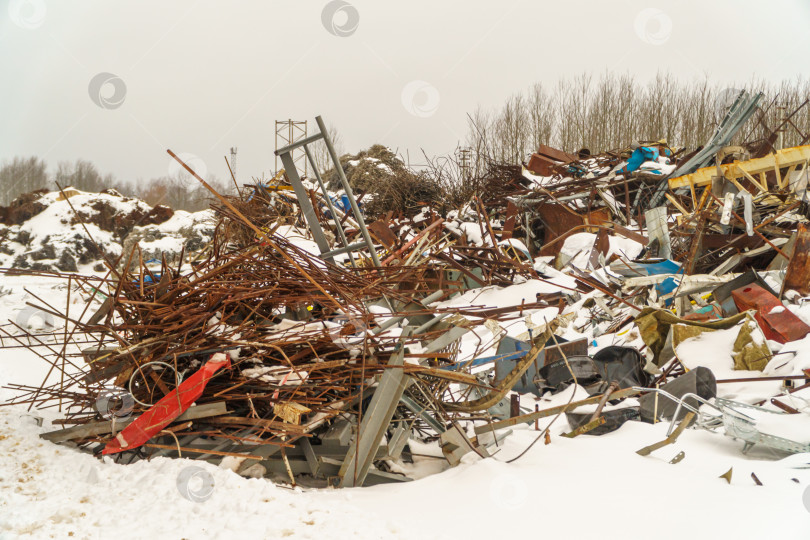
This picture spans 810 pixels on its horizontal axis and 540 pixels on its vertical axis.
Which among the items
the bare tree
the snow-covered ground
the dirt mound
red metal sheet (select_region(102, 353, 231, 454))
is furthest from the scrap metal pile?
the bare tree

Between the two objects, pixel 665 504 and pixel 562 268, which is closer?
pixel 665 504

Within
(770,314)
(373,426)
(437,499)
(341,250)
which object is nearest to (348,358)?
(373,426)

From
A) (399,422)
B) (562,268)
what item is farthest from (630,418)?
(562,268)

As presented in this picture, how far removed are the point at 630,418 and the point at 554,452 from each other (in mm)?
761

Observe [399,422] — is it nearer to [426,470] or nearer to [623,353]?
[426,470]

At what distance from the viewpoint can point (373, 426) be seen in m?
2.16

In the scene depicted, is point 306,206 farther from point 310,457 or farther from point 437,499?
point 437,499

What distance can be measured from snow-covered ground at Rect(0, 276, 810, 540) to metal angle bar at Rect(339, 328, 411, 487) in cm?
10

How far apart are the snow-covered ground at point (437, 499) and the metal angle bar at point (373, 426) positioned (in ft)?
0.32

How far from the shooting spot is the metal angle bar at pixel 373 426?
2123mm

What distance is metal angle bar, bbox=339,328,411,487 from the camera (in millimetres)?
2123

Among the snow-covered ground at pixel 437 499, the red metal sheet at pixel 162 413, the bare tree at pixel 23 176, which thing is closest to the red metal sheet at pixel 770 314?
the snow-covered ground at pixel 437 499

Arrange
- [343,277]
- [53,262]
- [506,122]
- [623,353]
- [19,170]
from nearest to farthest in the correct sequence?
[343,277] → [623,353] → [53,262] → [506,122] → [19,170]

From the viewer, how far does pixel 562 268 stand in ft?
22.2
